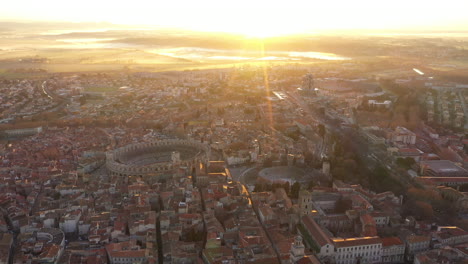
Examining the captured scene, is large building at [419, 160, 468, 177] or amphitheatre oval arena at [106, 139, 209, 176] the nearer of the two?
amphitheatre oval arena at [106, 139, 209, 176]

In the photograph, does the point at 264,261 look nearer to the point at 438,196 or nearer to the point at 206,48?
the point at 438,196

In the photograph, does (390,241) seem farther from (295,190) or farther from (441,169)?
(441,169)

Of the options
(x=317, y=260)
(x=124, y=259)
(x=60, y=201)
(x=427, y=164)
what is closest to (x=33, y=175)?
(x=60, y=201)

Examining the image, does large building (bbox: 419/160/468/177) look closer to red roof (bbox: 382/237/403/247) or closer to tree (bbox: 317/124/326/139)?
tree (bbox: 317/124/326/139)

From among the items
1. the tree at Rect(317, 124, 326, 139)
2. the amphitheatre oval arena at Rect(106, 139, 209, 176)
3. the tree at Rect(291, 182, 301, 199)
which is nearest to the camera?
the tree at Rect(291, 182, 301, 199)

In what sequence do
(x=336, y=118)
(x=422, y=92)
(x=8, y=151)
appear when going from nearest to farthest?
1. (x=8, y=151)
2. (x=336, y=118)
3. (x=422, y=92)

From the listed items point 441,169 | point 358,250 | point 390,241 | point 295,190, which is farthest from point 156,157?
point 441,169

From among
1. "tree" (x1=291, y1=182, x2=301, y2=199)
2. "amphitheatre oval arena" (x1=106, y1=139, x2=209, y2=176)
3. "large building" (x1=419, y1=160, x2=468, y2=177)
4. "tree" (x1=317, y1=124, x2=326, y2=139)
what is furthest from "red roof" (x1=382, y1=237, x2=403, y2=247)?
"tree" (x1=317, y1=124, x2=326, y2=139)

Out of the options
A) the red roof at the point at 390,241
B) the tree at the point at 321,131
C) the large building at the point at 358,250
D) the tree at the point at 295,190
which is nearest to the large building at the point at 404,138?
the tree at the point at 321,131

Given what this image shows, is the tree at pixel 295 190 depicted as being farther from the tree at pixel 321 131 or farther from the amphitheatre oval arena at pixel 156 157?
the tree at pixel 321 131
